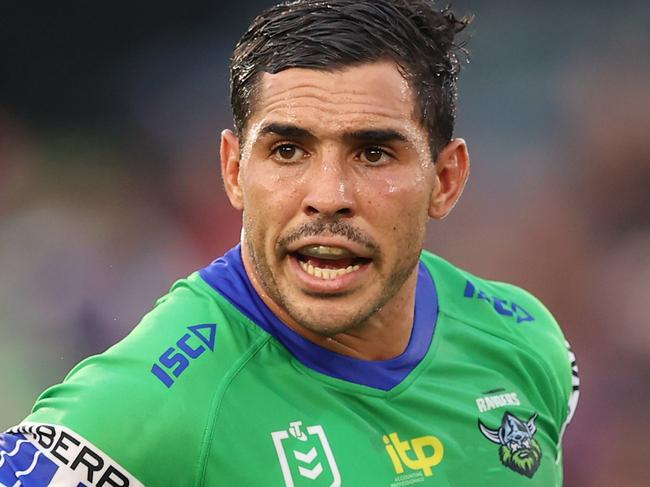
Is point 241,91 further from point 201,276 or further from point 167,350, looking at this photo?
point 167,350

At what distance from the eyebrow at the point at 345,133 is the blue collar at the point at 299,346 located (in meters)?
0.45

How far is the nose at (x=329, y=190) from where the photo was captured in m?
2.33

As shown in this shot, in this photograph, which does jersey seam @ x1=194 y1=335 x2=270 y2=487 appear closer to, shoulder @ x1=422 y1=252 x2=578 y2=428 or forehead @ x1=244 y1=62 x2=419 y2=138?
forehead @ x1=244 y1=62 x2=419 y2=138

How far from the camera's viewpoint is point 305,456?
238 centimetres

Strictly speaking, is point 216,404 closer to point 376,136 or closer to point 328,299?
point 328,299

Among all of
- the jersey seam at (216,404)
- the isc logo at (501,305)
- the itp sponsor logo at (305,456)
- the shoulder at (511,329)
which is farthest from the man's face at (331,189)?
the isc logo at (501,305)

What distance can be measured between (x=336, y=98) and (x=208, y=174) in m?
4.42

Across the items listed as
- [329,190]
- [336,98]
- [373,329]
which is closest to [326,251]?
[329,190]

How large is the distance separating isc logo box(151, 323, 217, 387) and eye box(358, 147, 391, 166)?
0.57 meters

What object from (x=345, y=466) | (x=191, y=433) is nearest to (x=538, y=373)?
(x=345, y=466)

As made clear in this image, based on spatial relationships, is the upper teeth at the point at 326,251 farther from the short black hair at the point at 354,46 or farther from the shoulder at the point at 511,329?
the shoulder at the point at 511,329

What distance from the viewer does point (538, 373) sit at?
10.3ft

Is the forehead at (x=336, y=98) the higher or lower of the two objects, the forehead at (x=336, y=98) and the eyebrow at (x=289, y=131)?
the higher

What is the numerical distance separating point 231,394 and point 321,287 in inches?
13.3
